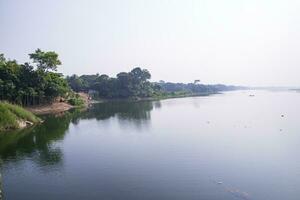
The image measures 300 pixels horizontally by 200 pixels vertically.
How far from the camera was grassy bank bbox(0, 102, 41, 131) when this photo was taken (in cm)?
4310

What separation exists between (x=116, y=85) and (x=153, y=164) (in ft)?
309

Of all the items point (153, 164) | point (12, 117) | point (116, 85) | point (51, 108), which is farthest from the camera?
point (116, 85)

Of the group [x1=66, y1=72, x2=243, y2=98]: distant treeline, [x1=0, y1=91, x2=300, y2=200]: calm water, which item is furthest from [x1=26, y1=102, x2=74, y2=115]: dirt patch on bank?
[x1=66, y1=72, x2=243, y2=98]: distant treeline

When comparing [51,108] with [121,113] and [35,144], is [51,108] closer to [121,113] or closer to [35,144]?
[121,113]

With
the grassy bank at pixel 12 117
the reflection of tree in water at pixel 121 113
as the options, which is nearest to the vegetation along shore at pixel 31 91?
the grassy bank at pixel 12 117

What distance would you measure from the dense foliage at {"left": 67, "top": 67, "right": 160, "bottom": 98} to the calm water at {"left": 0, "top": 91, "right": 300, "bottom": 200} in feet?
237

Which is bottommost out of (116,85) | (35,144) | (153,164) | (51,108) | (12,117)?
(153,164)

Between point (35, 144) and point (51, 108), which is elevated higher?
point (51, 108)

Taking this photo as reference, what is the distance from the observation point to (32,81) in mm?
69375

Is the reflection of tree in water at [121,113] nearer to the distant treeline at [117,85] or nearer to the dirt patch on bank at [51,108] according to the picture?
the dirt patch on bank at [51,108]

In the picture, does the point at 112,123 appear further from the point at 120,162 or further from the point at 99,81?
the point at 99,81

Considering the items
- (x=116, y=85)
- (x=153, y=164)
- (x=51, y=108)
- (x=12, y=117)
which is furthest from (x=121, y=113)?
(x=116, y=85)

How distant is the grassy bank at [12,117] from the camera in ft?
141

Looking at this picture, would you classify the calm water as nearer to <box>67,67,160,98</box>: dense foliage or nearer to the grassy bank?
the grassy bank
